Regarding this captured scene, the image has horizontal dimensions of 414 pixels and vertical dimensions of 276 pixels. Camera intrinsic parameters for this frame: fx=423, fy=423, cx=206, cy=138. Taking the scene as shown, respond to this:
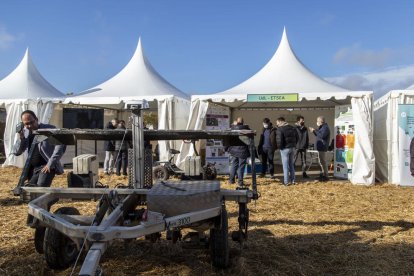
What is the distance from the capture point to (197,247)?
3988mm

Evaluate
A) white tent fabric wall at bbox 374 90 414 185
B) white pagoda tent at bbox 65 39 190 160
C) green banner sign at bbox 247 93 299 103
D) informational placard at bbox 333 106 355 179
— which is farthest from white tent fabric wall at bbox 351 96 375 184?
white pagoda tent at bbox 65 39 190 160

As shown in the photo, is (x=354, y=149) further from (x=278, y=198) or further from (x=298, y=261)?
(x=298, y=261)

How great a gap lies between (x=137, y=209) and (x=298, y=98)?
9.08 m

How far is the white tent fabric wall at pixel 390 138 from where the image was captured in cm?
1113

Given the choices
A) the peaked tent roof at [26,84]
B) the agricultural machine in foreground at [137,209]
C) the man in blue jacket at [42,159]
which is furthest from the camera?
the peaked tent roof at [26,84]

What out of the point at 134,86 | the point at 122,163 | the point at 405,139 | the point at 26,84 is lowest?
the point at 122,163

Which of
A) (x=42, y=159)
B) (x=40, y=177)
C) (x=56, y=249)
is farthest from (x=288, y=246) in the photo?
(x=42, y=159)

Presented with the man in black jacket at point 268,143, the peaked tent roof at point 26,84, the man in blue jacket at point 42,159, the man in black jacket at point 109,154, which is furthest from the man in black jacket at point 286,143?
the peaked tent roof at point 26,84

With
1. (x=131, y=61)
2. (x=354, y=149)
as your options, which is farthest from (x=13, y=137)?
(x=354, y=149)

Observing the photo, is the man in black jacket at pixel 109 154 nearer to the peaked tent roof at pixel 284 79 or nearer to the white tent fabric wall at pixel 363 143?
the peaked tent roof at pixel 284 79

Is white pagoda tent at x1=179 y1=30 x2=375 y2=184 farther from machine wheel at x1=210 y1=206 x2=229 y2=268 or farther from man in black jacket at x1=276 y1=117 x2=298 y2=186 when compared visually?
machine wheel at x1=210 y1=206 x2=229 y2=268

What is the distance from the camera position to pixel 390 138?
1138cm

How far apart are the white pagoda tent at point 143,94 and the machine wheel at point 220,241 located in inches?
299

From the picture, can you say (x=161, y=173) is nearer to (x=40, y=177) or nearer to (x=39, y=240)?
(x=40, y=177)
